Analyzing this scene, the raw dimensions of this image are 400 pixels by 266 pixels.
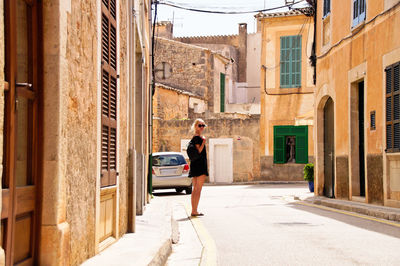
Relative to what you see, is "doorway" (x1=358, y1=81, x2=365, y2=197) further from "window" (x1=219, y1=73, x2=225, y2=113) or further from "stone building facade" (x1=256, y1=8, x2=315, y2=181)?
"window" (x1=219, y1=73, x2=225, y2=113)

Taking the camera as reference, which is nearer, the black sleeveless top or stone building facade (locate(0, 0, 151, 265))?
stone building facade (locate(0, 0, 151, 265))

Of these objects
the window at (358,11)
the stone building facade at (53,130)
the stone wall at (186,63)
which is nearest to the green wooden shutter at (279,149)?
the stone wall at (186,63)

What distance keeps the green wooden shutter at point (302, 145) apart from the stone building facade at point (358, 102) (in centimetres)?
1234

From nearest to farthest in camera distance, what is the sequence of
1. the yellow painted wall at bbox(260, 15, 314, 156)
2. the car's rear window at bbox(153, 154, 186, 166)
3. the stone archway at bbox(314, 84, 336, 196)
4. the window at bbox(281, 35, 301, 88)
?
1. the stone archway at bbox(314, 84, 336, 196)
2. the car's rear window at bbox(153, 154, 186, 166)
3. the yellow painted wall at bbox(260, 15, 314, 156)
4. the window at bbox(281, 35, 301, 88)

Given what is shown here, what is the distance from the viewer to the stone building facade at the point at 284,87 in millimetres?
32062

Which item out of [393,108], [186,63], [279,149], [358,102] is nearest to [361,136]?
[358,102]

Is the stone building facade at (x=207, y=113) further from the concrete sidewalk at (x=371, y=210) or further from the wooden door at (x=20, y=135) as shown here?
the wooden door at (x=20, y=135)

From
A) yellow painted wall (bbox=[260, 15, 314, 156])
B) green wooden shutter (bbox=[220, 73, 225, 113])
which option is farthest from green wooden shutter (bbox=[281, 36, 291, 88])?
green wooden shutter (bbox=[220, 73, 225, 113])

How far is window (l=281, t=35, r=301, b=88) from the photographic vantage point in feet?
107

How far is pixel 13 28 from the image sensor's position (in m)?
3.60

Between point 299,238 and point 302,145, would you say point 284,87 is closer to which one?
point 302,145

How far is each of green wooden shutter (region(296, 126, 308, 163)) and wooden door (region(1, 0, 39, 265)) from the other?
28.0m

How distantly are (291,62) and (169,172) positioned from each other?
46.0 ft

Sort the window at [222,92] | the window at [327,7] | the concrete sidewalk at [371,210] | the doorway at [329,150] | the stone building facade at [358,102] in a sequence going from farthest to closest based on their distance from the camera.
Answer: the window at [222,92], the window at [327,7], the doorway at [329,150], the stone building facade at [358,102], the concrete sidewalk at [371,210]
